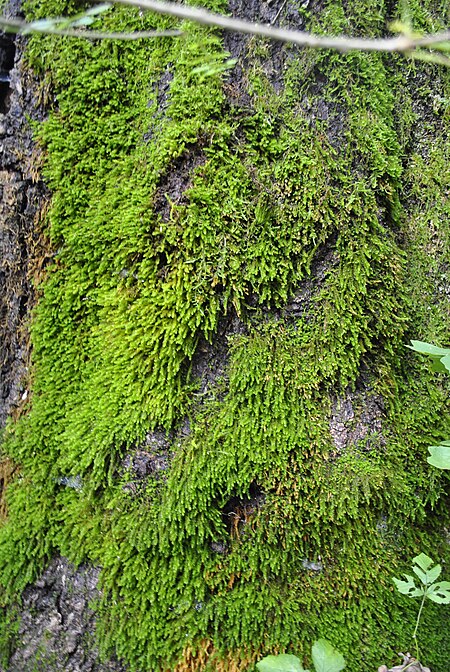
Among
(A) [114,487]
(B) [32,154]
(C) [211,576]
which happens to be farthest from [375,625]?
(B) [32,154]

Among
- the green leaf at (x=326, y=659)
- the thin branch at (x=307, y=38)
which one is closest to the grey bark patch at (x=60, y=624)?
the green leaf at (x=326, y=659)

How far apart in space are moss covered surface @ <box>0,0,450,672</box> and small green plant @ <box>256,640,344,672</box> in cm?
44

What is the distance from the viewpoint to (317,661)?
122 cm

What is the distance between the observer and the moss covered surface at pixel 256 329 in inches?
65.1

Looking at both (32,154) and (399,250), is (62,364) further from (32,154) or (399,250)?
(399,250)

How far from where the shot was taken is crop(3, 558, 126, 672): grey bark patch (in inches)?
69.9

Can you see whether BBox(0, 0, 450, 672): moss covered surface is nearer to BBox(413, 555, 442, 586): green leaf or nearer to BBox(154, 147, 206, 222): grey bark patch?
BBox(154, 147, 206, 222): grey bark patch

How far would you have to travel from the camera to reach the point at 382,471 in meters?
1.71

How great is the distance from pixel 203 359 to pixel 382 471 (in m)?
0.77

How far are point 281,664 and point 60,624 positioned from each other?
985mm

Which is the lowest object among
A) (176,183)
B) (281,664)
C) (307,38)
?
(281,664)

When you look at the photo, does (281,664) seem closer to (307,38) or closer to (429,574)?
(429,574)

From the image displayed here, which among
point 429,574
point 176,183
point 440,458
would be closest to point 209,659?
point 429,574

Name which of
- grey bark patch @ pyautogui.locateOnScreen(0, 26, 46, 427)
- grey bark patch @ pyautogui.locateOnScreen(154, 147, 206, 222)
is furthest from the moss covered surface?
grey bark patch @ pyautogui.locateOnScreen(0, 26, 46, 427)
